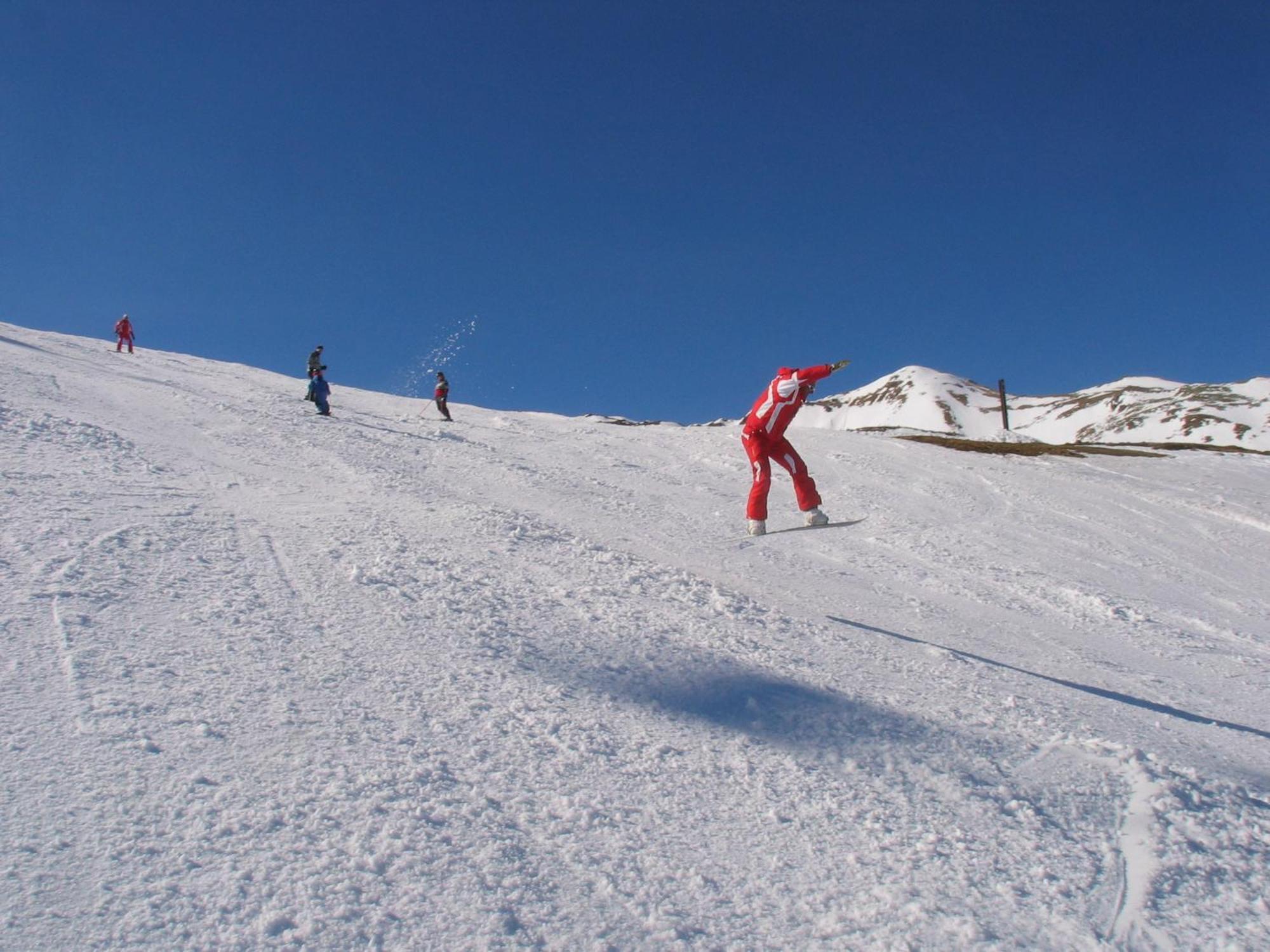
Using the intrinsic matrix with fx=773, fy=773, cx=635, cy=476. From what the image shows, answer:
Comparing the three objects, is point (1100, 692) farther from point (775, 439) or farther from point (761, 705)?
point (775, 439)

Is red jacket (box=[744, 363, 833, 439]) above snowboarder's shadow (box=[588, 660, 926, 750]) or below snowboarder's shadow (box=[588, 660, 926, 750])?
above

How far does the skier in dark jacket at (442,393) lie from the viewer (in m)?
25.4

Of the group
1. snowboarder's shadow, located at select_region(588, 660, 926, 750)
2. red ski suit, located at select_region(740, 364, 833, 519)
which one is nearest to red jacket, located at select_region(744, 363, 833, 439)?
red ski suit, located at select_region(740, 364, 833, 519)

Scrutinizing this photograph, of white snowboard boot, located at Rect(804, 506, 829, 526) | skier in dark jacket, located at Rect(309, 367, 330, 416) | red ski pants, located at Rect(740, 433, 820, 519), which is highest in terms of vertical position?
skier in dark jacket, located at Rect(309, 367, 330, 416)

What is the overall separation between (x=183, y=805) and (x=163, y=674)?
139 centimetres

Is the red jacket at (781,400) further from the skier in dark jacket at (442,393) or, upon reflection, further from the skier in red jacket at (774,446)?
the skier in dark jacket at (442,393)

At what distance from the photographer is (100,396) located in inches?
631

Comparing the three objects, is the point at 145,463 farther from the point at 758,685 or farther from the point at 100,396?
the point at 758,685

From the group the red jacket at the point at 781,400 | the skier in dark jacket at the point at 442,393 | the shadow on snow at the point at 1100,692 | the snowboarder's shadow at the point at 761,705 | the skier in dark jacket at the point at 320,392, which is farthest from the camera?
the skier in dark jacket at the point at 442,393

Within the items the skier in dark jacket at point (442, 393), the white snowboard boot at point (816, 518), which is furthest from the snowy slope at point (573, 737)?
the skier in dark jacket at point (442, 393)

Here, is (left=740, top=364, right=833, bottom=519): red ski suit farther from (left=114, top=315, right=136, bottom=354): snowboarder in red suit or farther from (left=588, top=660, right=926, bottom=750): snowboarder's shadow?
(left=114, top=315, right=136, bottom=354): snowboarder in red suit

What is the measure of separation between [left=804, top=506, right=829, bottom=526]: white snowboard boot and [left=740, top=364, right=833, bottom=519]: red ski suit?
6 centimetres

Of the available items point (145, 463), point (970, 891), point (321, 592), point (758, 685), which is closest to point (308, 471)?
point (145, 463)

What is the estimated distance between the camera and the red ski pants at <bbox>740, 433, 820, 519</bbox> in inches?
395
